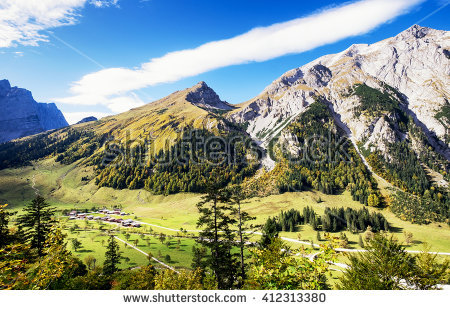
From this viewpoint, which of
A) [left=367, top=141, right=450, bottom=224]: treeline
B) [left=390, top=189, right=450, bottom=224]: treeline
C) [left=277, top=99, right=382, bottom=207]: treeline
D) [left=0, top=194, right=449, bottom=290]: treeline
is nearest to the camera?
[left=0, top=194, right=449, bottom=290]: treeline

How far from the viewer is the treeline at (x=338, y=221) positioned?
95.8 metres

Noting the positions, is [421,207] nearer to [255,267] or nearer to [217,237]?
[217,237]

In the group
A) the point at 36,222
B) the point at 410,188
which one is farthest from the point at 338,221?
the point at 36,222

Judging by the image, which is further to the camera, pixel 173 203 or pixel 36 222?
pixel 173 203

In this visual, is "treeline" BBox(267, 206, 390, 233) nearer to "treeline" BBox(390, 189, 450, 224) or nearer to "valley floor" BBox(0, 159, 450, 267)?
"valley floor" BBox(0, 159, 450, 267)

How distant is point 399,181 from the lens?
149 meters

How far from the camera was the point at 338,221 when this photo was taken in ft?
332

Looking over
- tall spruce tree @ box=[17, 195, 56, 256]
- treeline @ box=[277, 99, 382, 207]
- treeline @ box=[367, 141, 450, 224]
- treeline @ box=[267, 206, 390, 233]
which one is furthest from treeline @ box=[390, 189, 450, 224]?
tall spruce tree @ box=[17, 195, 56, 256]

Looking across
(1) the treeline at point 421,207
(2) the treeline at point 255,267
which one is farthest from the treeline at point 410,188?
(2) the treeline at point 255,267

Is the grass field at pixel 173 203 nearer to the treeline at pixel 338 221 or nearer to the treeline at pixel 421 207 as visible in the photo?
the treeline at pixel 338 221

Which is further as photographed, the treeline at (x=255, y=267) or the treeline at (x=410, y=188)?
the treeline at (x=410, y=188)

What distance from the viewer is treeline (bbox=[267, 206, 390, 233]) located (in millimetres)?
95812

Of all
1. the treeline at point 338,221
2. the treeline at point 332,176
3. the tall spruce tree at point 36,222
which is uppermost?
the tall spruce tree at point 36,222
